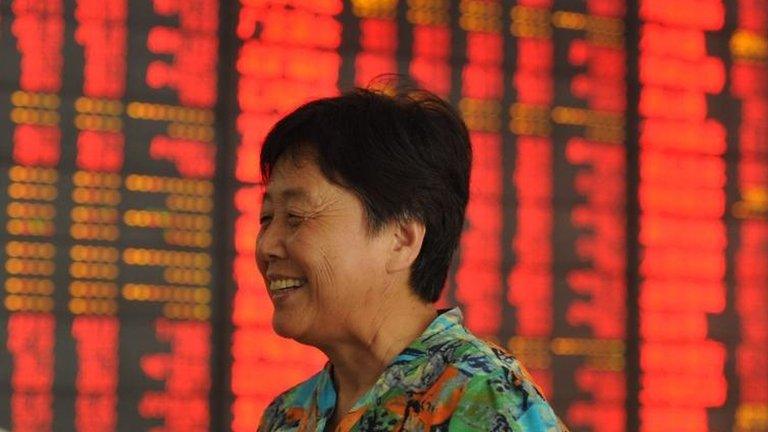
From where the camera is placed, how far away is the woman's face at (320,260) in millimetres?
1148

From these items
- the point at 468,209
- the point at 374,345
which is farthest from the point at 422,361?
the point at 468,209

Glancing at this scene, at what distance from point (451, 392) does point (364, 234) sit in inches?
6.5

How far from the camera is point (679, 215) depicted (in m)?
2.92

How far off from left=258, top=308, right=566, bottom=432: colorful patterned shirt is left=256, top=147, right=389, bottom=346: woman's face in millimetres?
58

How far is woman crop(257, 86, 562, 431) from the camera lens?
3.77ft

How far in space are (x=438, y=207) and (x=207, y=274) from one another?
1378mm

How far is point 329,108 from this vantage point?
1195mm

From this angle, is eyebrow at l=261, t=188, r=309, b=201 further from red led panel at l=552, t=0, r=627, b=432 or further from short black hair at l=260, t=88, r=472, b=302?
red led panel at l=552, t=0, r=627, b=432

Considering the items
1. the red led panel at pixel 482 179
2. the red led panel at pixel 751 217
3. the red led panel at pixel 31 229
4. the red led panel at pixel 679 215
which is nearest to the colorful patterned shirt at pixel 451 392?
the red led panel at pixel 31 229

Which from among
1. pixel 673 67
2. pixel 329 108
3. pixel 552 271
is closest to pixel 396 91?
pixel 329 108

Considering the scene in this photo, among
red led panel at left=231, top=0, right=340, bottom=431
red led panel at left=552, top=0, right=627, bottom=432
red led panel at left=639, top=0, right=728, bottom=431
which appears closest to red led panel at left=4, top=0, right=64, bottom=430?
red led panel at left=231, top=0, right=340, bottom=431

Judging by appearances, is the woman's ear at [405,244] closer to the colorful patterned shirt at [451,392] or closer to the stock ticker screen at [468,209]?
the colorful patterned shirt at [451,392]

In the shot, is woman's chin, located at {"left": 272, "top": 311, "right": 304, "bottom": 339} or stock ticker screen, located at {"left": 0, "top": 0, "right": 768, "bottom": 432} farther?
stock ticker screen, located at {"left": 0, "top": 0, "right": 768, "bottom": 432}

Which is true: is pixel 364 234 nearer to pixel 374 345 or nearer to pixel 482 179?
pixel 374 345
